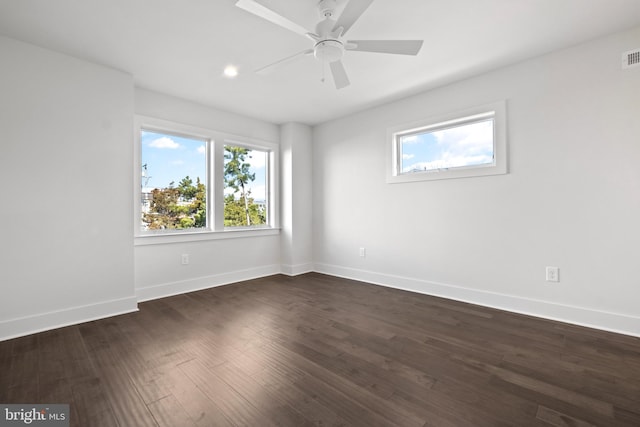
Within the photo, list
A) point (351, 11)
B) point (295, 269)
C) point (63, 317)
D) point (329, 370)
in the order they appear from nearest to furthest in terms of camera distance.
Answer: point (351, 11), point (329, 370), point (63, 317), point (295, 269)

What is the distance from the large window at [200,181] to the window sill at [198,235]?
0.04 metres

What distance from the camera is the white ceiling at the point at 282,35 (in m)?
2.08

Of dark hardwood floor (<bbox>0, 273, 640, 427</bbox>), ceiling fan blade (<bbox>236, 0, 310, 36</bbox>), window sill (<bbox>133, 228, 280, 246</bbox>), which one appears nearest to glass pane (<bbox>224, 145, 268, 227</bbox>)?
window sill (<bbox>133, 228, 280, 246</bbox>)

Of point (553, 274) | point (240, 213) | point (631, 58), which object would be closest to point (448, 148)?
point (631, 58)

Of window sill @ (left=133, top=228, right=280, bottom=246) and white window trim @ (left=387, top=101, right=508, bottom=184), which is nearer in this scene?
white window trim @ (left=387, top=101, right=508, bottom=184)

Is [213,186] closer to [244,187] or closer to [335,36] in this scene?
[244,187]

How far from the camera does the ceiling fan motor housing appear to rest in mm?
1963

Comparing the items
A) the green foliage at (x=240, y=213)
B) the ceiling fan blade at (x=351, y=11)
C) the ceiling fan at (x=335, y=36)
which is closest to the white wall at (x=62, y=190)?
the green foliage at (x=240, y=213)

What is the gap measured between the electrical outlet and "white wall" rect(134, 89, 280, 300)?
11.7ft

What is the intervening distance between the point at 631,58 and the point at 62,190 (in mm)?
5055

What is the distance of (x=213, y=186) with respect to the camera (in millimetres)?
4066

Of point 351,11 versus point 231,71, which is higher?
point 231,71

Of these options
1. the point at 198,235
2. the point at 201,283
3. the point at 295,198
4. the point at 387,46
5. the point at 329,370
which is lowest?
the point at 329,370

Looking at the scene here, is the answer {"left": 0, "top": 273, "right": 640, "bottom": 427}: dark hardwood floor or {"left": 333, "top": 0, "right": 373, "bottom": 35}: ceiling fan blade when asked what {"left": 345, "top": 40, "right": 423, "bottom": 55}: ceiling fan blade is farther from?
{"left": 0, "top": 273, "right": 640, "bottom": 427}: dark hardwood floor
